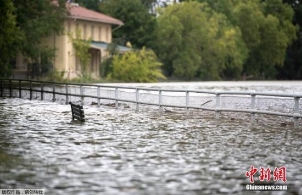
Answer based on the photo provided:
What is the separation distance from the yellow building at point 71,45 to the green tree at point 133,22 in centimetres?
818

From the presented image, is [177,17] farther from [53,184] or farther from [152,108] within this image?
[53,184]

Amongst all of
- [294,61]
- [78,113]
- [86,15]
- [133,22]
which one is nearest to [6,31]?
[86,15]

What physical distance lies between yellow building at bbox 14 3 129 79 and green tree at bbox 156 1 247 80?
9.01 metres

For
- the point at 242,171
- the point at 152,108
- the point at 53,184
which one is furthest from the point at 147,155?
the point at 152,108

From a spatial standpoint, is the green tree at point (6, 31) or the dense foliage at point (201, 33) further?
the dense foliage at point (201, 33)

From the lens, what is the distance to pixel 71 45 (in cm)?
6988

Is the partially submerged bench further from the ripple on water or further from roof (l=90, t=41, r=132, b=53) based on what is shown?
roof (l=90, t=41, r=132, b=53)

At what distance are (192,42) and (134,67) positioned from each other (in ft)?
47.9

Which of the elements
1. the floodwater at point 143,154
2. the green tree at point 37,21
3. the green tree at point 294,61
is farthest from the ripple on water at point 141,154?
the green tree at point 294,61

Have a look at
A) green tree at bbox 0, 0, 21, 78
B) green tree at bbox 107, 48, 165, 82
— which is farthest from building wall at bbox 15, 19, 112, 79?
green tree at bbox 0, 0, 21, 78

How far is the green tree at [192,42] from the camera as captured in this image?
84.1 meters

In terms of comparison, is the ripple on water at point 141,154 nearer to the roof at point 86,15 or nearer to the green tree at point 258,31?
the roof at point 86,15

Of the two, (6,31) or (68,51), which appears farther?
(68,51)

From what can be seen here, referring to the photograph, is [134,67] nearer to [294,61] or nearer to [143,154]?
[294,61]
